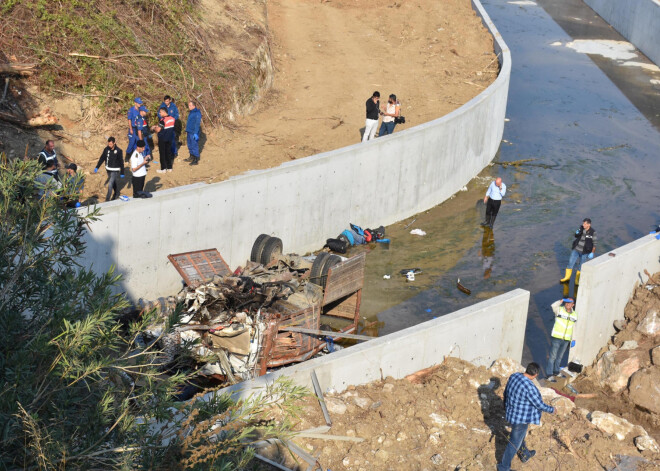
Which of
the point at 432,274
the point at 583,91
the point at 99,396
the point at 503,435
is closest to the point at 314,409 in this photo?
the point at 503,435

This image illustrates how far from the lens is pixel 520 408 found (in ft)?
30.7

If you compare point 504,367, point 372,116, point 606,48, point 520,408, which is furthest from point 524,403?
point 606,48

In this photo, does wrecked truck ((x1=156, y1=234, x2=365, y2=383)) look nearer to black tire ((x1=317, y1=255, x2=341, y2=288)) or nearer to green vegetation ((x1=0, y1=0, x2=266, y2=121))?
black tire ((x1=317, y1=255, x2=341, y2=288))

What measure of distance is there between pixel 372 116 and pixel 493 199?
3742 millimetres

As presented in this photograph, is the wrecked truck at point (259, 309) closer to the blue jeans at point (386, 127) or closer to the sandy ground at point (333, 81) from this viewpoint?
the sandy ground at point (333, 81)

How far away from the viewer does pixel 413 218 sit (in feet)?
66.8

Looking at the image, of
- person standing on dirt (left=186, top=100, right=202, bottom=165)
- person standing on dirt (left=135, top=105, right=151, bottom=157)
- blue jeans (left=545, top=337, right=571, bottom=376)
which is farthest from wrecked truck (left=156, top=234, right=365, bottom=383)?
person standing on dirt (left=186, top=100, right=202, bottom=165)

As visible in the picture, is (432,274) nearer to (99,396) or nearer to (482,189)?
(482,189)

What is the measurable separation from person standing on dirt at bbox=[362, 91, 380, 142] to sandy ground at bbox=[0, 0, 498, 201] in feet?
2.28

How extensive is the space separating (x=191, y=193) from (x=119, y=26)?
8116mm

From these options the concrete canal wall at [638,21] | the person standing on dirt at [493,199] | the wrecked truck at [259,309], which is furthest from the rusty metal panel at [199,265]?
the concrete canal wall at [638,21]

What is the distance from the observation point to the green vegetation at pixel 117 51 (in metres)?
19.0

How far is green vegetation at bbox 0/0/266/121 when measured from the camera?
19.0 meters

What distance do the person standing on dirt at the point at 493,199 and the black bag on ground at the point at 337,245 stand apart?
13.0 feet
